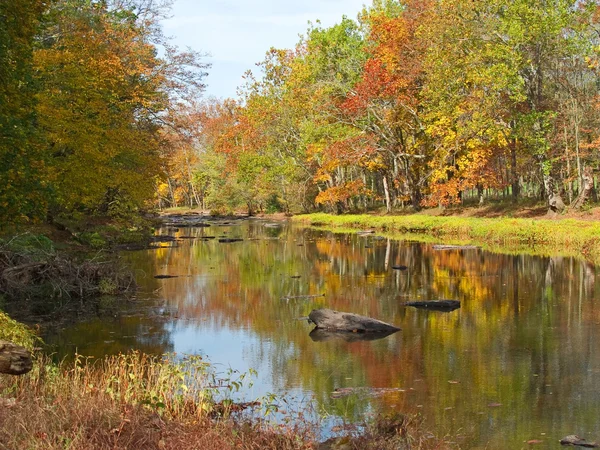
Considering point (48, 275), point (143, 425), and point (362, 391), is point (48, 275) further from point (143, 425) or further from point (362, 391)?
point (143, 425)

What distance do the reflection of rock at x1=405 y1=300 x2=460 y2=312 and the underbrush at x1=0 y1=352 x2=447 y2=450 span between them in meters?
10.2

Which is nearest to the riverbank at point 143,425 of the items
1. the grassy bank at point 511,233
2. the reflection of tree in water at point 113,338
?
the reflection of tree in water at point 113,338

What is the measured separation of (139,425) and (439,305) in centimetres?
1315

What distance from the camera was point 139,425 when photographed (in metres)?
7.32

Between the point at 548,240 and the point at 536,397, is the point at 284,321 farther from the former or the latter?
the point at 548,240

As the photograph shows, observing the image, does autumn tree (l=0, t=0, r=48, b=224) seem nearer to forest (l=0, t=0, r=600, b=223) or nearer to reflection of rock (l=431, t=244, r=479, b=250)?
forest (l=0, t=0, r=600, b=223)

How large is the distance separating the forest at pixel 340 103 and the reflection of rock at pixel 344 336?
29.5 feet

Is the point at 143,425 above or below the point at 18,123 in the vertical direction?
below

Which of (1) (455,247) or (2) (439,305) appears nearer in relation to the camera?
(2) (439,305)

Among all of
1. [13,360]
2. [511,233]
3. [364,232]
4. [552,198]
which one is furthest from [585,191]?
[13,360]

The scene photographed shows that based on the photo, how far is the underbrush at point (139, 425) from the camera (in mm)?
6789

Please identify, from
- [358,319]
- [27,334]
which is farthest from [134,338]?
[358,319]

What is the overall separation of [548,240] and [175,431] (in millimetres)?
31485

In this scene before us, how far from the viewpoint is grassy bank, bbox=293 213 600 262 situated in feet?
107
